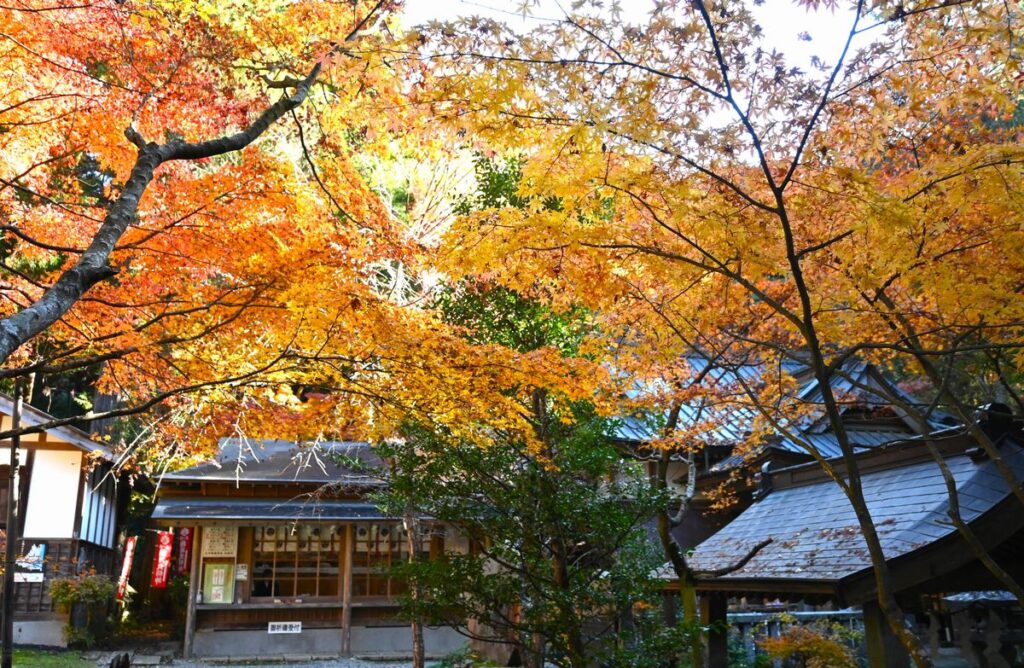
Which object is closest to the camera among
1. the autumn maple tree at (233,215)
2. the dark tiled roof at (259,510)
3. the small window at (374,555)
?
the autumn maple tree at (233,215)

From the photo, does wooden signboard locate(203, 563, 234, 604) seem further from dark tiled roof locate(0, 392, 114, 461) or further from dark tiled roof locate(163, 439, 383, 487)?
dark tiled roof locate(0, 392, 114, 461)

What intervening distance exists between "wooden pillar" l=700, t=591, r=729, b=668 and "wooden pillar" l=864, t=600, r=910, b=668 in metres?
2.00

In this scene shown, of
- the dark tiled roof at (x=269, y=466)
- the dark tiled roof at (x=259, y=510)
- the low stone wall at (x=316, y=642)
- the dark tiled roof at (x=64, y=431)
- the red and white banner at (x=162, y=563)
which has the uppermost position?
the dark tiled roof at (x=64, y=431)

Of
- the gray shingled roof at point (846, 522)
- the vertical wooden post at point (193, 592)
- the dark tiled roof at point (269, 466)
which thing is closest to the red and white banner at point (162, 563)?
the vertical wooden post at point (193, 592)

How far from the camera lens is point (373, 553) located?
61.7 ft

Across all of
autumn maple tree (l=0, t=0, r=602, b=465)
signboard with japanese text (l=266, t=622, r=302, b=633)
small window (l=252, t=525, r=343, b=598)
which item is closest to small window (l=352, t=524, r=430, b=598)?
small window (l=252, t=525, r=343, b=598)

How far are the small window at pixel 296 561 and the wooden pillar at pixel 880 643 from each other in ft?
47.9

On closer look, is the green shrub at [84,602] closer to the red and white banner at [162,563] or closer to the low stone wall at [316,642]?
the red and white banner at [162,563]

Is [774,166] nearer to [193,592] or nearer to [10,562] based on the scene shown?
[10,562]

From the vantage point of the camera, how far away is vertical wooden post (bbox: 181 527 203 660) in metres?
16.8

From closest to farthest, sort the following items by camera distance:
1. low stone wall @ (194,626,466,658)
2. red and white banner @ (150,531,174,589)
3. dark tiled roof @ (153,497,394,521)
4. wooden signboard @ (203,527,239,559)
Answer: dark tiled roof @ (153,497,394,521), low stone wall @ (194,626,466,658), wooden signboard @ (203,527,239,559), red and white banner @ (150,531,174,589)

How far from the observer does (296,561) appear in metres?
18.3

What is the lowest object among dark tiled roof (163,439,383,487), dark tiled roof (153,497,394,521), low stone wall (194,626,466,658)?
low stone wall (194,626,466,658)

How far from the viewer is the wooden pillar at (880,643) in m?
5.80
